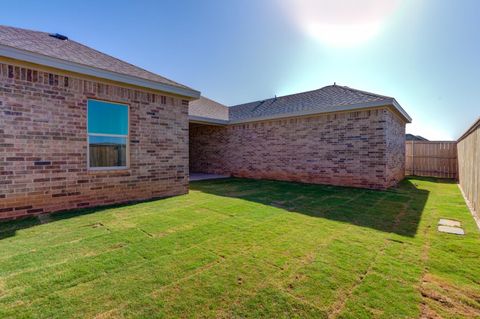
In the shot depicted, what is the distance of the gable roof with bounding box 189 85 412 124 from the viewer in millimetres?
8316

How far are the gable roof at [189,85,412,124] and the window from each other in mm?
5115

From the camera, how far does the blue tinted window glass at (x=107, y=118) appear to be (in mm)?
5500

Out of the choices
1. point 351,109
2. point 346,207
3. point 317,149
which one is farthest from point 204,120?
point 346,207

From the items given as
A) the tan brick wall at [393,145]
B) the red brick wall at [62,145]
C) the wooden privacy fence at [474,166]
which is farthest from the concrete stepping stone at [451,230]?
the red brick wall at [62,145]

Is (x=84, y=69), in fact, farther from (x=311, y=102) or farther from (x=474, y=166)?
(x=474, y=166)

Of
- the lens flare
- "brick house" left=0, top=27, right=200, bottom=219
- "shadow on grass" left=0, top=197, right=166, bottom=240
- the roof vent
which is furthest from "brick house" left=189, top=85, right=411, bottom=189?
"shadow on grass" left=0, top=197, right=166, bottom=240

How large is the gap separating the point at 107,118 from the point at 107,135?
1.39ft

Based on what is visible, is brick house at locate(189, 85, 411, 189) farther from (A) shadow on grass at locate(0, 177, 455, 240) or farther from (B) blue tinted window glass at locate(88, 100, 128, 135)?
(B) blue tinted window glass at locate(88, 100, 128, 135)

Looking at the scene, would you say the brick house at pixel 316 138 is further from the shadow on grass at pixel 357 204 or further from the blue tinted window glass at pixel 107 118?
the blue tinted window glass at pixel 107 118

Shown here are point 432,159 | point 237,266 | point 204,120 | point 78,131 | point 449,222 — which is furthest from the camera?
point 432,159

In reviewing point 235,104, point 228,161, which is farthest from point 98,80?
point 235,104

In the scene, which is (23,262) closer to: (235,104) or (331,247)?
(331,247)

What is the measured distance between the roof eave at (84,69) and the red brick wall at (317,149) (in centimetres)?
515

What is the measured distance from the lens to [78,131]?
526 centimetres
